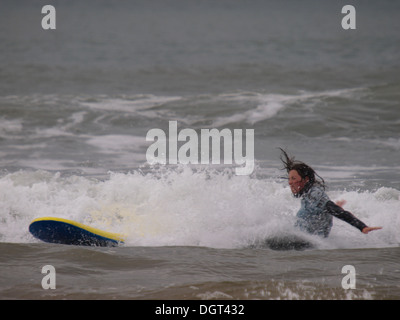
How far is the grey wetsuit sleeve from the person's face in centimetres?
35

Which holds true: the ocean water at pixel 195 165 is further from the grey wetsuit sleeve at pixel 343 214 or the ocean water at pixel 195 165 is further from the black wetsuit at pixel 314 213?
the grey wetsuit sleeve at pixel 343 214

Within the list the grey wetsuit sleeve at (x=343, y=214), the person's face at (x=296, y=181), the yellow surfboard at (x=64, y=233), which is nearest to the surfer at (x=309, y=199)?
the person's face at (x=296, y=181)

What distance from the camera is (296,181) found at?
20.8ft

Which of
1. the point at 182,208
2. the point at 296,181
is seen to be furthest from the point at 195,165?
the point at 296,181

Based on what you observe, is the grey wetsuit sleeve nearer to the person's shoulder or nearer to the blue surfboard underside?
the person's shoulder

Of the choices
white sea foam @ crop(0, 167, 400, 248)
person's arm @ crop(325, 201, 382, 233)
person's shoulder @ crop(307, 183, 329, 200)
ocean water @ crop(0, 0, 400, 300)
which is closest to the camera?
ocean water @ crop(0, 0, 400, 300)

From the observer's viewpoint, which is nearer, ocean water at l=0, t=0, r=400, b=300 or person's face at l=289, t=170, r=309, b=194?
ocean water at l=0, t=0, r=400, b=300

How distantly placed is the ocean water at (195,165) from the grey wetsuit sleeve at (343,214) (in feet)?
1.01

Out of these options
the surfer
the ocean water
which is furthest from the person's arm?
the ocean water

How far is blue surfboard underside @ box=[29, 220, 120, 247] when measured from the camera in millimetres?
6340

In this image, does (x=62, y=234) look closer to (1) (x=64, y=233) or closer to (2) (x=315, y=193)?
(1) (x=64, y=233)

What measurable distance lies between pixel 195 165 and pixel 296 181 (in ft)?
16.0

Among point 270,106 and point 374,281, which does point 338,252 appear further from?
point 270,106

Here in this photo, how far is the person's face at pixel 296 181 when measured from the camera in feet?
20.8
